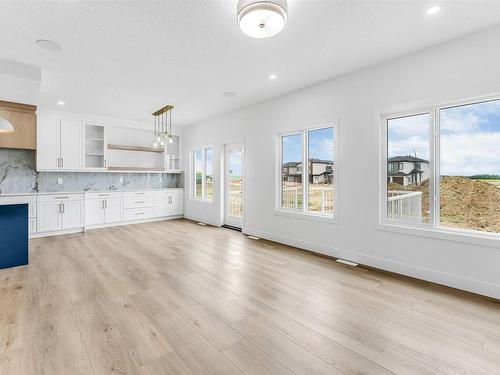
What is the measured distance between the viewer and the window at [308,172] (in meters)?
4.30

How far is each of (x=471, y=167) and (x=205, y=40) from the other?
11.3 feet

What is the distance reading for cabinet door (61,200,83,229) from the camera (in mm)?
5730

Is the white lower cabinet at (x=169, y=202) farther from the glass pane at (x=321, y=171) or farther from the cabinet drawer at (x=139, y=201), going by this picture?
the glass pane at (x=321, y=171)

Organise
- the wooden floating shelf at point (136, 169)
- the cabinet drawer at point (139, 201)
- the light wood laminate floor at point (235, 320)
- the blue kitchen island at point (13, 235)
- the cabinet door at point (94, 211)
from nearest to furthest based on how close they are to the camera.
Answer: the light wood laminate floor at point (235, 320)
the blue kitchen island at point (13, 235)
the cabinet door at point (94, 211)
the wooden floating shelf at point (136, 169)
the cabinet drawer at point (139, 201)

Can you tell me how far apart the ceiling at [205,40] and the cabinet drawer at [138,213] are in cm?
326

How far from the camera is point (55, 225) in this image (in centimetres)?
561

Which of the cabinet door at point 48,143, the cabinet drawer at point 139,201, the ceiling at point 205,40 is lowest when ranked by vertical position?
the cabinet drawer at point 139,201

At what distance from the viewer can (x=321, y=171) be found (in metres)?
4.41

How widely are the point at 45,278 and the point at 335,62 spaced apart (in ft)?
Result: 15.7

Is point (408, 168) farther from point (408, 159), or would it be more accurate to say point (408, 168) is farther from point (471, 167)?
point (471, 167)

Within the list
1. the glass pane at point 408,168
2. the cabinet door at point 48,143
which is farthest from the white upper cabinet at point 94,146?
the glass pane at point 408,168

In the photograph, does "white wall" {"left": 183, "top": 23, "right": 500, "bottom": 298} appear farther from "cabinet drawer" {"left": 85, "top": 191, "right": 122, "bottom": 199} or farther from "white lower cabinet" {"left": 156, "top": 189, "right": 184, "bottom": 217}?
"cabinet drawer" {"left": 85, "top": 191, "right": 122, "bottom": 199}

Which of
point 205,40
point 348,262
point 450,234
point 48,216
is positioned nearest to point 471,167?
point 450,234

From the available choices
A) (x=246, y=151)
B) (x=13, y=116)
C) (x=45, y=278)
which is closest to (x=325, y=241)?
(x=246, y=151)
